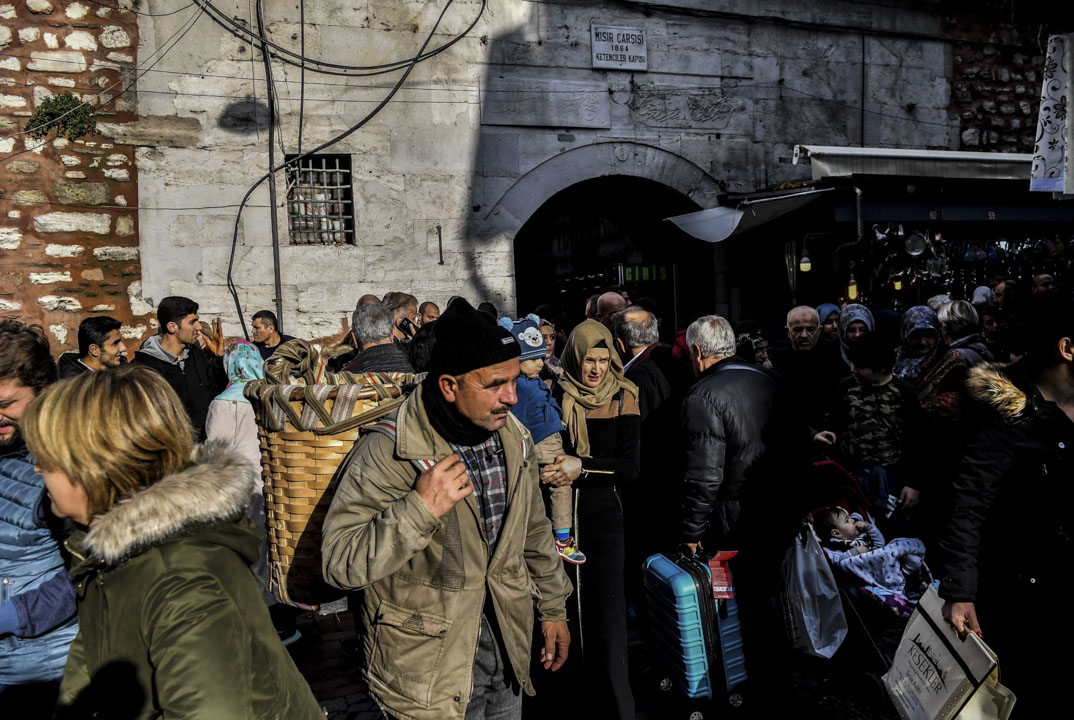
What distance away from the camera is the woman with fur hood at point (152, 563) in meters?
1.52

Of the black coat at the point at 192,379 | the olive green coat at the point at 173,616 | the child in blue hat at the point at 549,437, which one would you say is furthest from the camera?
the black coat at the point at 192,379

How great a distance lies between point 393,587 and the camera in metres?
2.28

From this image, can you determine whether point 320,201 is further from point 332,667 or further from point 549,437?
point 549,437

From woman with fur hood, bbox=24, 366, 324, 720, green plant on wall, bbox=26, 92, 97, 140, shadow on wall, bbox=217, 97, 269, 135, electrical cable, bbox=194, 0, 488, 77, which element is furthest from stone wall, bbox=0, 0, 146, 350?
woman with fur hood, bbox=24, 366, 324, 720

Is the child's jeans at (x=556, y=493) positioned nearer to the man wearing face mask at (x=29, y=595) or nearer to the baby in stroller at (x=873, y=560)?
the baby in stroller at (x=873, y=560)

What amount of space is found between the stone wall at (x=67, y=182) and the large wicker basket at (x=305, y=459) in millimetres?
6441

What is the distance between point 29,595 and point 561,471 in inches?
77.1

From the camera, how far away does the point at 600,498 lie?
3768 millimetres

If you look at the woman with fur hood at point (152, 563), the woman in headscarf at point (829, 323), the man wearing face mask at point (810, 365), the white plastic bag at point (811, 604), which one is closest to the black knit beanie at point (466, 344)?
the woman with fur hood at point (152, 563)

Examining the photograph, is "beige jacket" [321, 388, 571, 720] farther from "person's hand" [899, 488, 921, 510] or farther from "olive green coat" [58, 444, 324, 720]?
"person's hand" [899, 488, 921, 510]

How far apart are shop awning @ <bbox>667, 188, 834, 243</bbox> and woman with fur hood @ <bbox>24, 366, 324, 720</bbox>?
7678mm

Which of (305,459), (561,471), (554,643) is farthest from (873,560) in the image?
(305,459)

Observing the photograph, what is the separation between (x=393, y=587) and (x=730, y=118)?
9.27m

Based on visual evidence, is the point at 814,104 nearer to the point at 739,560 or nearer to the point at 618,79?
the point at 618,79
